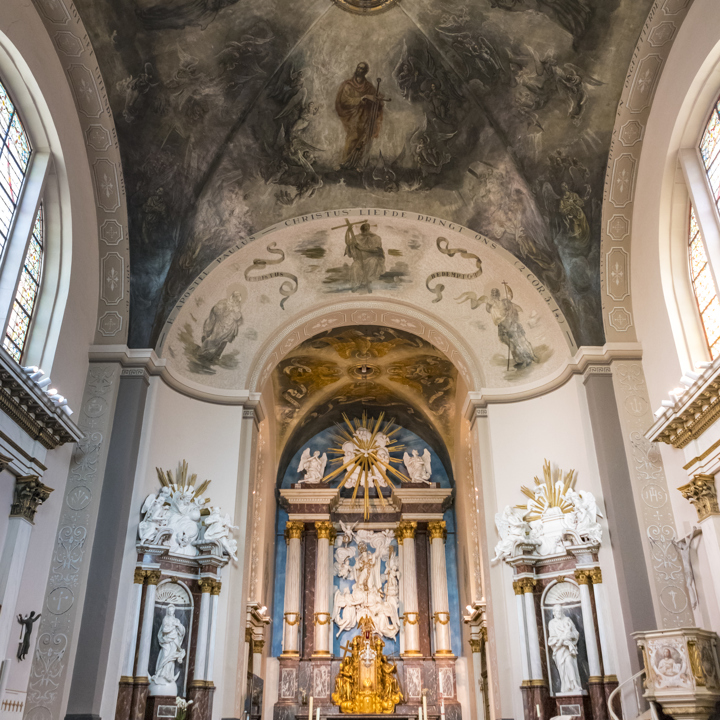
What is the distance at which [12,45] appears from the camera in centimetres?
1057

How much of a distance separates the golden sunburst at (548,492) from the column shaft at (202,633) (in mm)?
6086

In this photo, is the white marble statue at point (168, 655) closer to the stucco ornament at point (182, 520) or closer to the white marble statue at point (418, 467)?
the stucco ornament at point (182, 520)

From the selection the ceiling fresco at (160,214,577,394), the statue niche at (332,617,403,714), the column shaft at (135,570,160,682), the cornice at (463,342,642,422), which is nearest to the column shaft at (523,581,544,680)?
the cornice at (463,342,642,422)

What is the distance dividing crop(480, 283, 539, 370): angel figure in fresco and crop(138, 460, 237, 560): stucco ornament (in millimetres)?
6821

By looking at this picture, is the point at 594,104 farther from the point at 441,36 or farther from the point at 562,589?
the point at 562,589

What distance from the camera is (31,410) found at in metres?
10.7

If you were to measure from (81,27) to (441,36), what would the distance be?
20.4ft

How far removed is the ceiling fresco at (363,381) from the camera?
2009 centimetres

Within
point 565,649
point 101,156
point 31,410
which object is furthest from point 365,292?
point 565,649

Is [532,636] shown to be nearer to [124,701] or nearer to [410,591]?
[124,701]

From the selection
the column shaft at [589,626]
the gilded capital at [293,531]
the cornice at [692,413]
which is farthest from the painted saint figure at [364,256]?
the gilded capital at [293,531]

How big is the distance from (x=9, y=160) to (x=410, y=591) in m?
15.8

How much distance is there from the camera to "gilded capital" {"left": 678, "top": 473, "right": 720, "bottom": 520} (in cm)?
1068

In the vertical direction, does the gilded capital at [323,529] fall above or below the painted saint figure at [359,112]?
below
